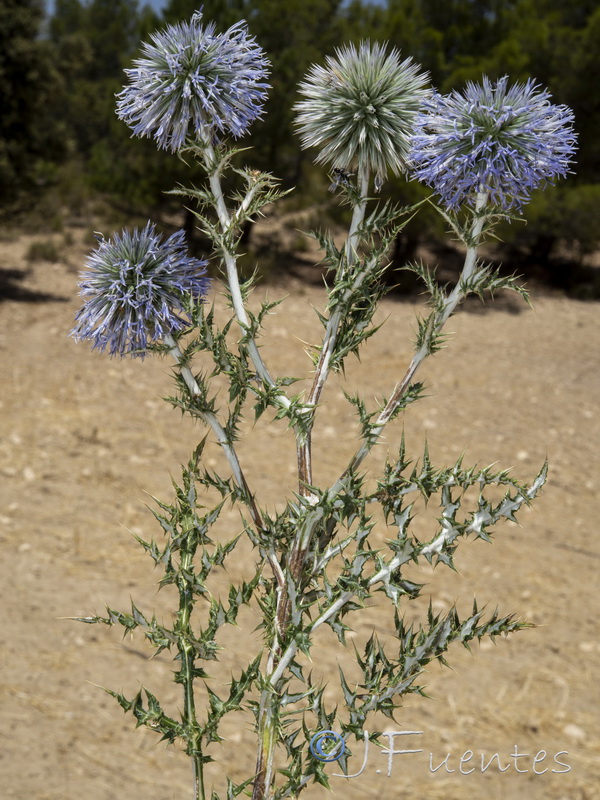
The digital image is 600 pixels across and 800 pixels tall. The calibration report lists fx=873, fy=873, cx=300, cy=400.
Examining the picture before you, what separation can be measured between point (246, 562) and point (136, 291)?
15.9 ft

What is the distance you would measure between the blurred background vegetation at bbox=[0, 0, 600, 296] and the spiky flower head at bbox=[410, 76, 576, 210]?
11.2 meters

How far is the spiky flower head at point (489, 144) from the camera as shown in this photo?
5.46 feet

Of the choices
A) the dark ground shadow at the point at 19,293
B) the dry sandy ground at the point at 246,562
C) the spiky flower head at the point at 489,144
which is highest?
the spiky flower head at the point at 489,144

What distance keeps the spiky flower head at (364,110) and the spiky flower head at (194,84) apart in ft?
0.50

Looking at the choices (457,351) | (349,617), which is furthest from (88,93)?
(349,617)

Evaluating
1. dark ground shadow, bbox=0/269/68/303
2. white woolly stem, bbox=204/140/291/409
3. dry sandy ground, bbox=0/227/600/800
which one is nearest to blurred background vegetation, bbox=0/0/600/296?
dark ground shadow, bbox=0/269/68/303

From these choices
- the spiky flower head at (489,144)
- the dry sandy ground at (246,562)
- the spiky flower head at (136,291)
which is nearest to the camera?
the spiky flower head at (489,144)

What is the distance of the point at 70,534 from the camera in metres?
6.57

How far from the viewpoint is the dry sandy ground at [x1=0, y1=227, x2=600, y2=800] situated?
450cm

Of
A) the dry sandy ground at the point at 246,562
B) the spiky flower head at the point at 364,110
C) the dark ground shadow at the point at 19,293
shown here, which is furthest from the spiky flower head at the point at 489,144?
the dark ground shadow at the point at 19,293

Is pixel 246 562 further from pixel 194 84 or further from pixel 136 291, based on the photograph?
pixel 194 84

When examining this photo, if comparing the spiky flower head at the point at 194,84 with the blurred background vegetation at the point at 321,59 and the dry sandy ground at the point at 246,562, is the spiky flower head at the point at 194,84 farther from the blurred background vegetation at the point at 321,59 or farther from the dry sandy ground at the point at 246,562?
the blurred background vegetation at the point at 321,59

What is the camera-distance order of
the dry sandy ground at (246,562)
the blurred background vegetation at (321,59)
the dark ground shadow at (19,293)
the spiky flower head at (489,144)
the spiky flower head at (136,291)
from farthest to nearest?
the dark ground shadow at (19,293) < the blurred background vegetation at (321,59) < the dry sandy ground at (246,562) < the spiky flower head at (136,291) < the spiky flower head at (489,144)

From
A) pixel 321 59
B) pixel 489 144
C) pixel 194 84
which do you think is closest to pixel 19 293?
pixel 321 59
